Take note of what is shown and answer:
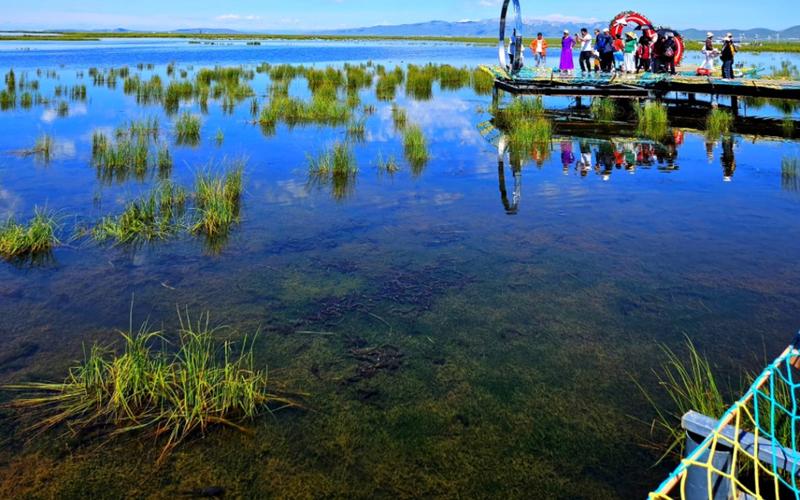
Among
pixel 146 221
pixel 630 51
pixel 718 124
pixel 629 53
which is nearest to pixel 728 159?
pixel 718 124

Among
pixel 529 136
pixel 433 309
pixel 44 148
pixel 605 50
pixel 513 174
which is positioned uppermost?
pixel 605 50

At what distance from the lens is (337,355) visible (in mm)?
5238

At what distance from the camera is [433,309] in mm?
6102

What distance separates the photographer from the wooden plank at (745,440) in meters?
2.49

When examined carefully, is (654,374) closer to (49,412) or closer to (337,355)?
(337,355)

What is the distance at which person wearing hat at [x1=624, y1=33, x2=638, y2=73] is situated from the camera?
24.8 m

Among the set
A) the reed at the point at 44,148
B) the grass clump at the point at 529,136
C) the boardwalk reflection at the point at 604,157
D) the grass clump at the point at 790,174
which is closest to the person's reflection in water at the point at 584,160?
the boardwalk reflection at the point at 604,157

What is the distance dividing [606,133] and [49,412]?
1540 cm

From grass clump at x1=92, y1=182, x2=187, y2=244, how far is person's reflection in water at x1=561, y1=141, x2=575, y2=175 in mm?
7330

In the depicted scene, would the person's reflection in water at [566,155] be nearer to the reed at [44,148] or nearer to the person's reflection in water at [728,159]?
the person's reflection in water at [728,159]

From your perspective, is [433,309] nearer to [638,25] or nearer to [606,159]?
[606,159]

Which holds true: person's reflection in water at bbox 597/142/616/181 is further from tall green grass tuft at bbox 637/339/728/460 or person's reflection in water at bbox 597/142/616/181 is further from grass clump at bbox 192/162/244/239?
tall green grass tuft at bbox 637/339/728/460

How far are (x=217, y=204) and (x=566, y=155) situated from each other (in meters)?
8.26

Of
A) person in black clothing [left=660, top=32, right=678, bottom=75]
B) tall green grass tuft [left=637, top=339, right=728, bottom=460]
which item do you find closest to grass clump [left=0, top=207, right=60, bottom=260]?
tall green grass tuft [left=637, top=339, right=728, bottom=460]
